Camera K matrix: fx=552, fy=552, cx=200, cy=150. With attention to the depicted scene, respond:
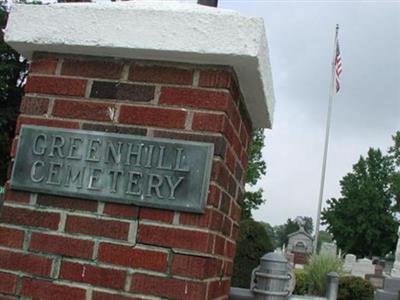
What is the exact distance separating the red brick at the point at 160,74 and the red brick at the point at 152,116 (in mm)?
114

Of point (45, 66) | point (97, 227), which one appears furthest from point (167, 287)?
point (45, 66)

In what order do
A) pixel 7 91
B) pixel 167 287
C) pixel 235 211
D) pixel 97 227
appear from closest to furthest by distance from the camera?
pixel 167 287, pixel 97 227, pixel 235 211, pixel 7 91

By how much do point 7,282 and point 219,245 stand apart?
0.78 meters

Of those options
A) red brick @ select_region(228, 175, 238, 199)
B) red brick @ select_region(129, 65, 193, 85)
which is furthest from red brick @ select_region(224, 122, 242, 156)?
red brick @ select_region(129, 65, 193, 85)

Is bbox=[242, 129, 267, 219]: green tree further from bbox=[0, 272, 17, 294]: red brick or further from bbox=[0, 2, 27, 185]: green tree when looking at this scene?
bbox=[0, 272, 17, 294]: red brick

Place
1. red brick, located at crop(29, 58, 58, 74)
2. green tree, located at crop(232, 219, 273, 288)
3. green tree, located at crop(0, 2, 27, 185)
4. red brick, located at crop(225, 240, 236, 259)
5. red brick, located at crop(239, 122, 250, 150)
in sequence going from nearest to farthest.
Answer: red brick, located at crop(29, 58, 58, 74)
red brick, located at crop(225, 240, 236, 259)
red brick, located at crop(239, 122, 250, 150)
green tree, located at crop(232, 219, 273, 288)
green tree, located at crop(0, 2, 27, 185)

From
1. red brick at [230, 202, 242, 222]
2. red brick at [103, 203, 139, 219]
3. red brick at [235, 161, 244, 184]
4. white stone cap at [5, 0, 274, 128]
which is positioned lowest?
red brick at [103, 203, 139, 219]

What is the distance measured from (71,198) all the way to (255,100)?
898 mm

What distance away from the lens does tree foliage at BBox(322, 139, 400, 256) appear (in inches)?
2013

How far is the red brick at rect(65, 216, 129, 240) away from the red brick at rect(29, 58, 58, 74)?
59 centimetres

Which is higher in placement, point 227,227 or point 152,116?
point 152,116

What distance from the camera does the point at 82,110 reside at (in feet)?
6.82

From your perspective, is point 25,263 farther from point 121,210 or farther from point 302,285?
point 302,285

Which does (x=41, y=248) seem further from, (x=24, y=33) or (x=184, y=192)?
(x=24, y=33)
